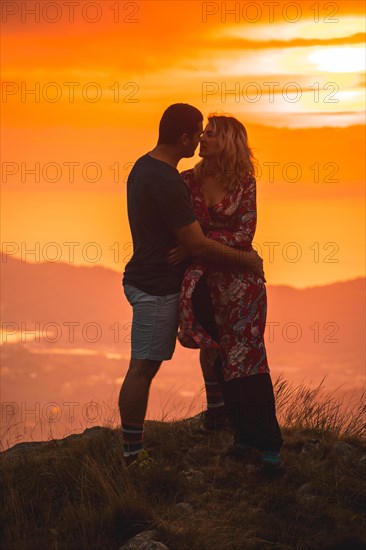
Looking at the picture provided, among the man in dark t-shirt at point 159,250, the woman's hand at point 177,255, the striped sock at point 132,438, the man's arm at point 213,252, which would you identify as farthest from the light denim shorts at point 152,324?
the striped sock at point 132,438

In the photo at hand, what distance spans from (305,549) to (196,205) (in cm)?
265

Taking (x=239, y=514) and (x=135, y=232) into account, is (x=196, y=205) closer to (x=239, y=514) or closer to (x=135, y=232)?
(x=135, y=232)

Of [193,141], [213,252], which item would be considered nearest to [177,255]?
[213,252]

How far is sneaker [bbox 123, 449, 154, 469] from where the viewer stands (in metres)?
7.28

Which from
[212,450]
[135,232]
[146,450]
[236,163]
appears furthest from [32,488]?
[236,163]

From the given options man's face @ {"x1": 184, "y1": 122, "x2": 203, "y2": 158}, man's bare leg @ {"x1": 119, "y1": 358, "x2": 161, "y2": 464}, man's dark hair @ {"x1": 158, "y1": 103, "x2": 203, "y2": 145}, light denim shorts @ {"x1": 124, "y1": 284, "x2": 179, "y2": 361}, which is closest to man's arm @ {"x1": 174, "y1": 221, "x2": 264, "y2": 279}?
light denim shorts @ {"x1": 124, "y1": 284, "x2": 179, "y2": 361}

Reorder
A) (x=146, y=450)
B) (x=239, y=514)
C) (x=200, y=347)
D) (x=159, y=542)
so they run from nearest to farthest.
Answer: (x=159, y=542)
(x=239, y=514)
(x=200, y=347)
(x=146, y=450)

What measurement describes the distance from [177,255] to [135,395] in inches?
43.7

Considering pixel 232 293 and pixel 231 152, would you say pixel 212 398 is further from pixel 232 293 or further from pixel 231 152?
pixel 231 152

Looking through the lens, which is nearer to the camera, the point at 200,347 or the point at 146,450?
the point at 200,347

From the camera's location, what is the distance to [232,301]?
7.32 metres

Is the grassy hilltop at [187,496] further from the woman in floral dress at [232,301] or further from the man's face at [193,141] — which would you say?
the man's face at [193,141]

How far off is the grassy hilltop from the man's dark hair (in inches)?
98.9

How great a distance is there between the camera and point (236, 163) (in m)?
7.12
